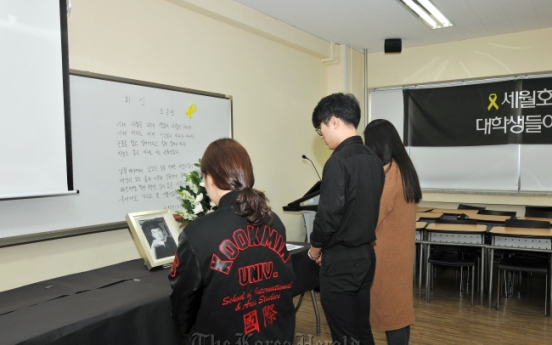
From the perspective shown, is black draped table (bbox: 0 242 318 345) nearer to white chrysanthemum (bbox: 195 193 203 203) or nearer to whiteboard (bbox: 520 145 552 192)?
white chrysanthemum (bbox: 195 193 203 203)

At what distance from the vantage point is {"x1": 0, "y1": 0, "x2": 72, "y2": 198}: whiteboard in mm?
→ 2141

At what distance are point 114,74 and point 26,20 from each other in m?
0.73

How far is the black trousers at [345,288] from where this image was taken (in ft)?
6.51

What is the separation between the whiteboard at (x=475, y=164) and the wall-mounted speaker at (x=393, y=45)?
750 millimetres

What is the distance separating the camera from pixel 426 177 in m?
6.07

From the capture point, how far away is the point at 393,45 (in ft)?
17.9

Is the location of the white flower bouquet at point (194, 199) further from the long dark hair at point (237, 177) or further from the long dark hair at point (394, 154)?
the long dark hair at point (237, 177)

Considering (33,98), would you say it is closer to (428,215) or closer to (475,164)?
(428,215)

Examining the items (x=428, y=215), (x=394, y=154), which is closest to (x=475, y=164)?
(x=428, y=215)

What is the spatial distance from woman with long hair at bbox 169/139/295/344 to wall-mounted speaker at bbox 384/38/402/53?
460 centimetres

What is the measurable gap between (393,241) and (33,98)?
1981mm

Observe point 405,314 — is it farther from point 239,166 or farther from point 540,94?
point 540,94

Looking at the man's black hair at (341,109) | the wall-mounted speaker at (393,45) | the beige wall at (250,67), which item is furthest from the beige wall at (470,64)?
the man's black hair at (341,109)

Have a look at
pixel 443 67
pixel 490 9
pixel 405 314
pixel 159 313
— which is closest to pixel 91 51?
pixel 159 313
